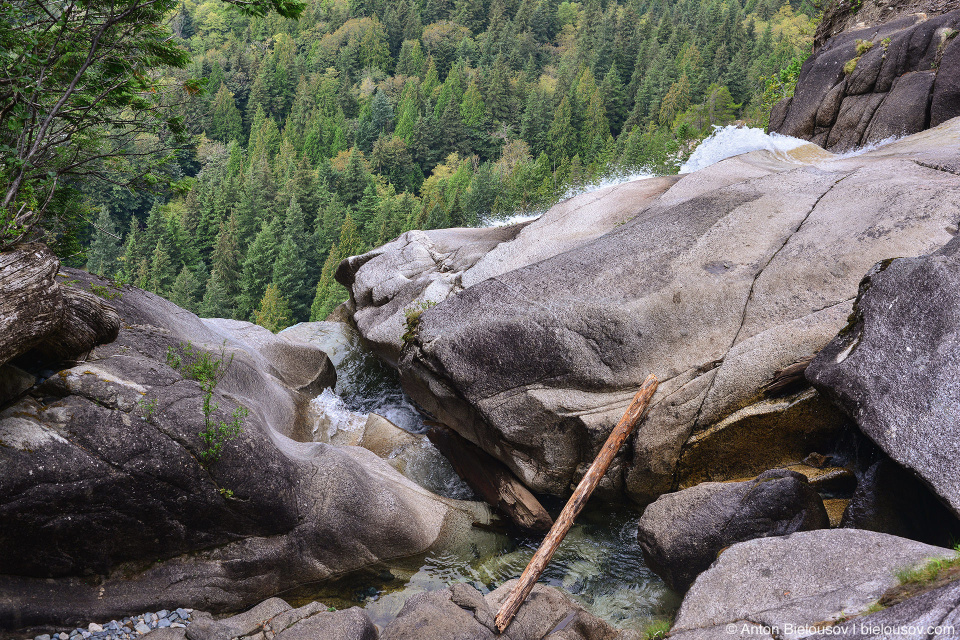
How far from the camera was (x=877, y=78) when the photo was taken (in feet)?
61.7


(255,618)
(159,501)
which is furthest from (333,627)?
(159,501)

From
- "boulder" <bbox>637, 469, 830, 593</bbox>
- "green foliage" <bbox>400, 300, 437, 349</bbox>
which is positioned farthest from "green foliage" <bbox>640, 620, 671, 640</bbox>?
"green foliage" <bbox>400, 300, 437, 349</bbox>

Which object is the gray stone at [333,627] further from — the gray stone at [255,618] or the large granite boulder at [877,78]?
the large granite boulder at [877,78]

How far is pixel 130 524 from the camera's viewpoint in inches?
348

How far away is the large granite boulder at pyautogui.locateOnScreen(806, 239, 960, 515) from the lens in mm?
7062

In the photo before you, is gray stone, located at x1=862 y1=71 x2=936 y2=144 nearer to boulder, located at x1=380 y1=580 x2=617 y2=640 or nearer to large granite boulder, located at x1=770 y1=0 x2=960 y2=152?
large granite boulder, located at x1=770 y1=0 x2=960 y2=152

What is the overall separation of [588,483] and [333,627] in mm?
4644

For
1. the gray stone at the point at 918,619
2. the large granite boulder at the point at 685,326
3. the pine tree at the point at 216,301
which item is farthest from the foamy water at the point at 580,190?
the pine tree at the point at 216,301

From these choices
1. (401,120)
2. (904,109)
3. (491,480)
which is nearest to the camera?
(491,480)

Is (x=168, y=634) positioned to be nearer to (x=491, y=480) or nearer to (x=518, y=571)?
(x=518, y=571)

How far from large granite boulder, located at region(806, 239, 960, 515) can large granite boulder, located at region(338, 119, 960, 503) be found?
4.05 feet

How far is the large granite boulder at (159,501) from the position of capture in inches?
322

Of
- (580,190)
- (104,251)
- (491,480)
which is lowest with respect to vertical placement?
(104,251)

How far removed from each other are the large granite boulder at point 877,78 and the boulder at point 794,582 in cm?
1555
